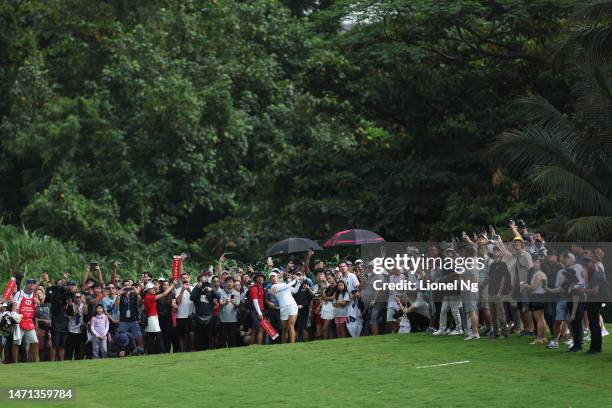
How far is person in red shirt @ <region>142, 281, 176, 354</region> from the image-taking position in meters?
24.5


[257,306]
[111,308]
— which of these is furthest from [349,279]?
[111,308]

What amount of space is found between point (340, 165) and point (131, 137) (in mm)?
7175

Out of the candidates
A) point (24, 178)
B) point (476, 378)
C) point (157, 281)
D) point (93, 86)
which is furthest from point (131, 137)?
point (476, 378)

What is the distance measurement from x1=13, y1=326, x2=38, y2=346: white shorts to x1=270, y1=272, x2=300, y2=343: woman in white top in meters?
5.04

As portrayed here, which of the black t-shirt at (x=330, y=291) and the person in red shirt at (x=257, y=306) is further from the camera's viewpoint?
the black t-shirt at (x=330, y=291)

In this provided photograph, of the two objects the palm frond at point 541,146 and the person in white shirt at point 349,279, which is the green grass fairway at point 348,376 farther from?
the palm frond at point 541,146

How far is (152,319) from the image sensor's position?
2455 centimetres

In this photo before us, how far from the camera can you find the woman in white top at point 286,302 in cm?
2492

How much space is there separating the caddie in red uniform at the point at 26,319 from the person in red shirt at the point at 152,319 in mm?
2309

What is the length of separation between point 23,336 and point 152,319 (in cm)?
267

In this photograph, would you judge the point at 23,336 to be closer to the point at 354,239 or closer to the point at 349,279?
the point at 349,279

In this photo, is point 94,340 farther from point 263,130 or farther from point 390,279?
point 263,130

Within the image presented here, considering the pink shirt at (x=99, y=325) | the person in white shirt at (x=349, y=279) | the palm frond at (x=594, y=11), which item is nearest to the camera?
the pink shirt at (x=99, y=325)

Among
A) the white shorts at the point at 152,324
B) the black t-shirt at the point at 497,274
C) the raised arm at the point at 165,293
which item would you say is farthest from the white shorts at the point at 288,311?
the black t-shirt at the point at 497,274
